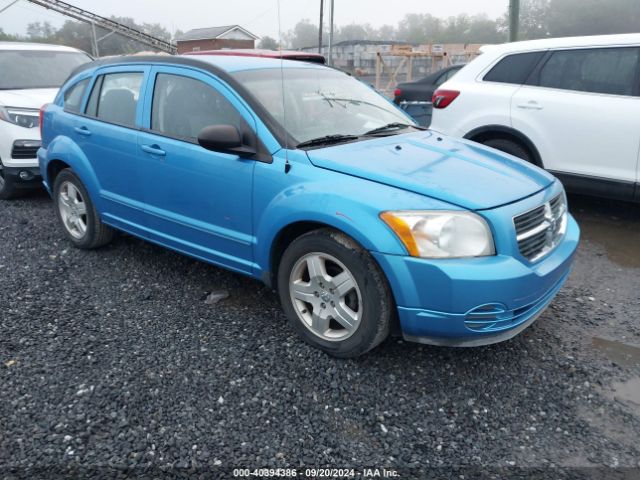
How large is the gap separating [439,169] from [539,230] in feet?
2.10

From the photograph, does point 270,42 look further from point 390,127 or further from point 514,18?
point 390,127

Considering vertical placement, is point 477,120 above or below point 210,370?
above

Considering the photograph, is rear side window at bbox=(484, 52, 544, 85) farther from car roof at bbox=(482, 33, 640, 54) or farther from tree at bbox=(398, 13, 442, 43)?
tree at bbox=(398, 13, 442, 43)

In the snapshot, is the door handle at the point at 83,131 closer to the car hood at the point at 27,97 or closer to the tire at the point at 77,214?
the tire at the point at 77,214

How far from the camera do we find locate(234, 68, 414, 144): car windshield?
3.38 m

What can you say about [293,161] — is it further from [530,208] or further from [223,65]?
[530,208]

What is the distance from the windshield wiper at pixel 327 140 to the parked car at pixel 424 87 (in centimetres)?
670

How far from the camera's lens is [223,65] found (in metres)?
3.63

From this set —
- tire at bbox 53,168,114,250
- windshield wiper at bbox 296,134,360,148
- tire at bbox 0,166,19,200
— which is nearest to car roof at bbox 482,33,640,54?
windshield wiper at bbox 296,134,360,148

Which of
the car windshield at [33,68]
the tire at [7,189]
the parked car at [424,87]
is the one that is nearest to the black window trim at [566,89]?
the parked car at [424,87]

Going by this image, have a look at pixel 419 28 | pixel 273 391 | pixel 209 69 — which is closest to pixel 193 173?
pixel 209 69

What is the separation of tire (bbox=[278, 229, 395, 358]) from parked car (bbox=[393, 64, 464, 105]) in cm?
731

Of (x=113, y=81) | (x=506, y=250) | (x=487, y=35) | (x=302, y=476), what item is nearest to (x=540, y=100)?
(x=506, y=250)

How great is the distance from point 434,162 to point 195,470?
207 centimetres
